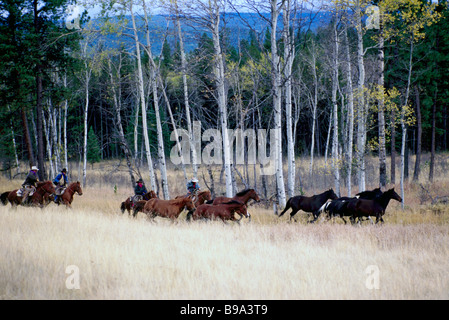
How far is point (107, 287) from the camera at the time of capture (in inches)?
248

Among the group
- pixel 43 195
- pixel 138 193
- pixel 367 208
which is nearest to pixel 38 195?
pixel 43 195

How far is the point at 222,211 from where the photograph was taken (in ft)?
40.7

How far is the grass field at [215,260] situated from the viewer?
6.14 m

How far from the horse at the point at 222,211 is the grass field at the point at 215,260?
1.40 feet

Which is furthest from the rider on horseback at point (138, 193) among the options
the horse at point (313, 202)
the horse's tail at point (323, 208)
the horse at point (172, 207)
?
the horse's tail at point (323, 208)

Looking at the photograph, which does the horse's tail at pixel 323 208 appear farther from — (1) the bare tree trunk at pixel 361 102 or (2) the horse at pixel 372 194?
(1) the bare tree trunk at pixel 361 102

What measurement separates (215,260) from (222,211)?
4.58m

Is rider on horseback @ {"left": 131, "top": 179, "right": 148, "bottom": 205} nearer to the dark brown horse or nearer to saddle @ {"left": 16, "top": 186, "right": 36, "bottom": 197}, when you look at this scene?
the dark brown horse

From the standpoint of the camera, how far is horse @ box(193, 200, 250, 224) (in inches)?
488

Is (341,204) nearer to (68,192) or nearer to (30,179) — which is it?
(68,192)

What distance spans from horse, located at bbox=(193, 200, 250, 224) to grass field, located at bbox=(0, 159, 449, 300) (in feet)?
1.40

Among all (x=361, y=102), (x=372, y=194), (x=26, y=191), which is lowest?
(x=372, y=194)

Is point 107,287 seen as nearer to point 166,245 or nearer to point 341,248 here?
point 166,245
